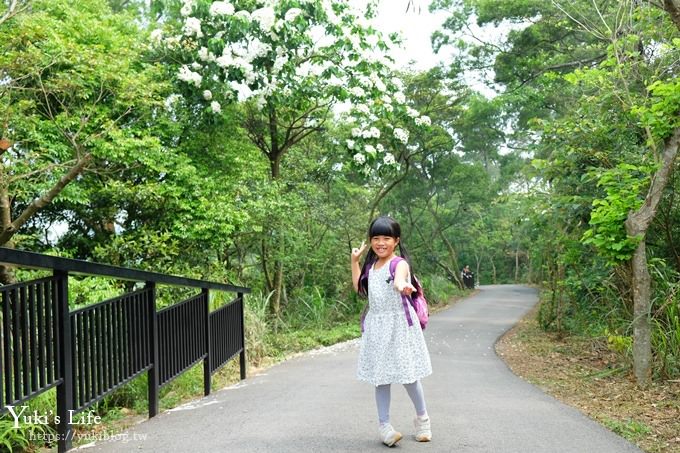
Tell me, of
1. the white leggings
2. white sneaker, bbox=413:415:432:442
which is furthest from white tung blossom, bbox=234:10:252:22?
white sneaker, bbox=413:415:432:442

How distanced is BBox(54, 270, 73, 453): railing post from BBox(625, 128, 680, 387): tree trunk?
5.53 m

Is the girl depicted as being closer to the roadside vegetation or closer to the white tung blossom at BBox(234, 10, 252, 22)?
the roadside vegetation

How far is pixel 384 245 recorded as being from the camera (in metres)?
4.18

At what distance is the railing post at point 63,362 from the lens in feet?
12.1

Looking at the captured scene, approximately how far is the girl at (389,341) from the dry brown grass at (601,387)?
164 centimetres

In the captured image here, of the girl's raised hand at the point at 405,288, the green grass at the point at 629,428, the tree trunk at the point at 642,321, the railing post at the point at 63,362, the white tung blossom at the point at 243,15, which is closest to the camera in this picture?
the railing post at the point at 63,362

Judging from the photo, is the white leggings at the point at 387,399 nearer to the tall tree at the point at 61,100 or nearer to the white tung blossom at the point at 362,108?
the tall tree at the point at 61,100

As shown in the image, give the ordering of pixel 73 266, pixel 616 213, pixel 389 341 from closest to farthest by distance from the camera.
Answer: pixel 73 266 → pixel 389 341 → pixel 616 213

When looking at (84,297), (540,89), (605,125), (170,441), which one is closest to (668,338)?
(605,125)

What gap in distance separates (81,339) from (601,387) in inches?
221

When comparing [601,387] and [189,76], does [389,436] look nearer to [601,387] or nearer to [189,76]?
[601,387]

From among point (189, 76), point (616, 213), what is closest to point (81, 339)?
point (616, 213)

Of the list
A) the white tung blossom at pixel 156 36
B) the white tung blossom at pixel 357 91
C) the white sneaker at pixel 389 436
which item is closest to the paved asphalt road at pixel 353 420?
the white sneaker at pixel 389 436

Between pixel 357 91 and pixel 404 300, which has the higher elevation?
pixel 357 91
